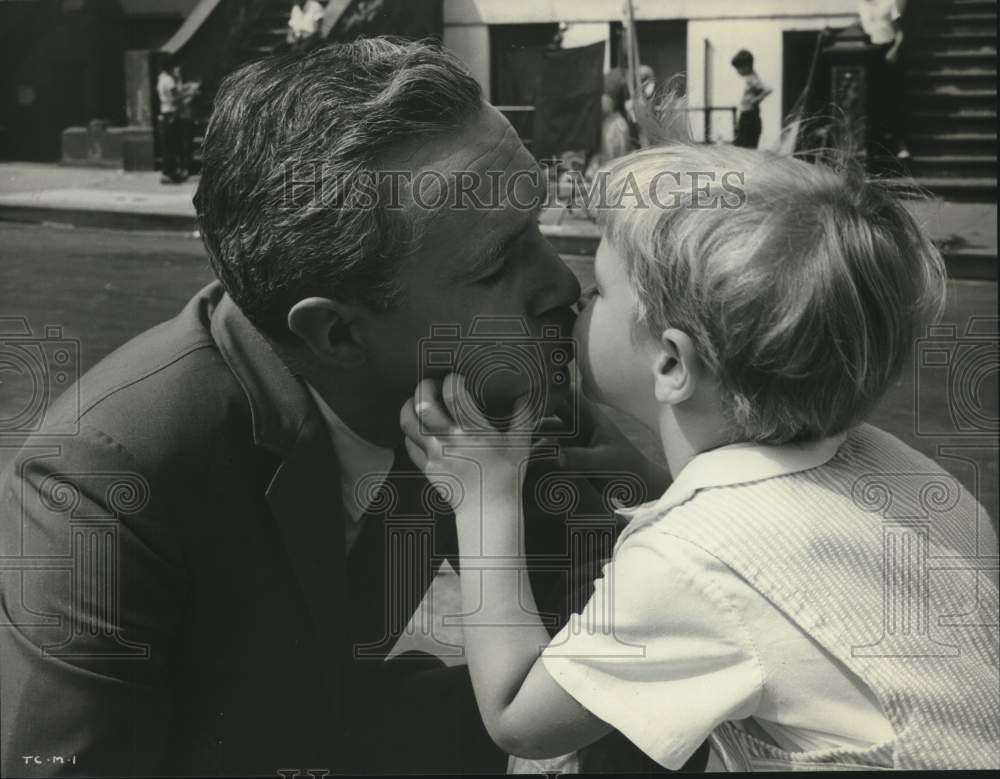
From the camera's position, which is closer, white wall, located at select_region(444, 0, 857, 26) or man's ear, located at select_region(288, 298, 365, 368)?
man's ear, located at select_region(288, 298, 365, 368)

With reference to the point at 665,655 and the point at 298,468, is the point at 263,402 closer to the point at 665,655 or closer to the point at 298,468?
the point at 298,468

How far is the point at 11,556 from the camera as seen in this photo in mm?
1823

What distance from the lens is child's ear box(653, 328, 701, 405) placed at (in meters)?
1.72

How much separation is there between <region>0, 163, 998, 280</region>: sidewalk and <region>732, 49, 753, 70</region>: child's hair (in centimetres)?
34

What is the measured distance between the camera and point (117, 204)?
2061 mm

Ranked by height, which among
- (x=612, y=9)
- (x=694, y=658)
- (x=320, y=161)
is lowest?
(x=694, y=658)

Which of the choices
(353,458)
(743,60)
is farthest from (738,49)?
(353,458)

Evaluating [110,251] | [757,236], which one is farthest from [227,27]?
[757,236]

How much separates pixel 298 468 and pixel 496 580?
0.34 meters

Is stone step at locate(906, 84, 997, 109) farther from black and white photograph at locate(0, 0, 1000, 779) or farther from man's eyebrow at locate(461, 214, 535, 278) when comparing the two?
man's eyebrow at locate(461, 214, 535, 278)

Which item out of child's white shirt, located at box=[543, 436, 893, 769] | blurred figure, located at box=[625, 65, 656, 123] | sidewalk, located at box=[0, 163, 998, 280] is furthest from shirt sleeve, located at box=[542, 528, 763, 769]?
blurred figure, located at box=[625, 65, 656, 123]

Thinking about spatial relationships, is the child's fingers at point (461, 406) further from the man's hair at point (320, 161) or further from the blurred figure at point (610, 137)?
the blurred figure at point (610, 137)

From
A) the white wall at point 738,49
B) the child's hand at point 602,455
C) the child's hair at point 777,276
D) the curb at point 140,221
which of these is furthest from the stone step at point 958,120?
the child's hand at point 602,455

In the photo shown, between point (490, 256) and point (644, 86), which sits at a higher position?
point (644, 86)
